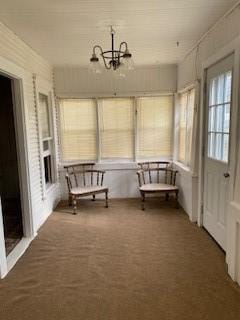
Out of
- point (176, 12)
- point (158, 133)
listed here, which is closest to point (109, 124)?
point (158, 133)

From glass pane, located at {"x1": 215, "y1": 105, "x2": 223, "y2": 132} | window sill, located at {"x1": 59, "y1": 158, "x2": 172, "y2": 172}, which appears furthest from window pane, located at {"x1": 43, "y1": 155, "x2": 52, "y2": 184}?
glass pane, located at {"x1": 215, "y1": 105, "x2": 223, "y2": 132}

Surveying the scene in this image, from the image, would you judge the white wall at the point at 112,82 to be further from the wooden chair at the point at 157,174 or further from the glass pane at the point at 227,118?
the glass pane at the point at 227,118

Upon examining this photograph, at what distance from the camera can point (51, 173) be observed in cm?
476

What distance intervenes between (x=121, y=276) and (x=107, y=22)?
260 centimetres

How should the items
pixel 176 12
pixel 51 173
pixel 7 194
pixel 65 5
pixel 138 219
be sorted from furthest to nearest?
pixel 7 194 < pixel 51 173 < pixel 138 219 < pixel 176 12 < pixel 65 5

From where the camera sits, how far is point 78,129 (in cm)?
500

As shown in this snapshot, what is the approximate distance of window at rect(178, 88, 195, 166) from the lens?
4094 mm

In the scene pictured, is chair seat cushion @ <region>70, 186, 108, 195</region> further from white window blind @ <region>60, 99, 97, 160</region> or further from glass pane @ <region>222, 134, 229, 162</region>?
glass pane @ <region>222, 134, 229, 162</region>

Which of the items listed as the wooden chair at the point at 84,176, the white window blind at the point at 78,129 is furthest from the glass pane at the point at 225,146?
the white window blind at the point at 78,129

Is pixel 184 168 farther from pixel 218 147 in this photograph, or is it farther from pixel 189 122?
pixel 218 147

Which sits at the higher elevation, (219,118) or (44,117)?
(44,117)

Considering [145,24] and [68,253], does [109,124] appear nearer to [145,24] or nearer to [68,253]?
[145,24]

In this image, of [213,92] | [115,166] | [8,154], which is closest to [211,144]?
[213,92]

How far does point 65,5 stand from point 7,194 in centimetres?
395
